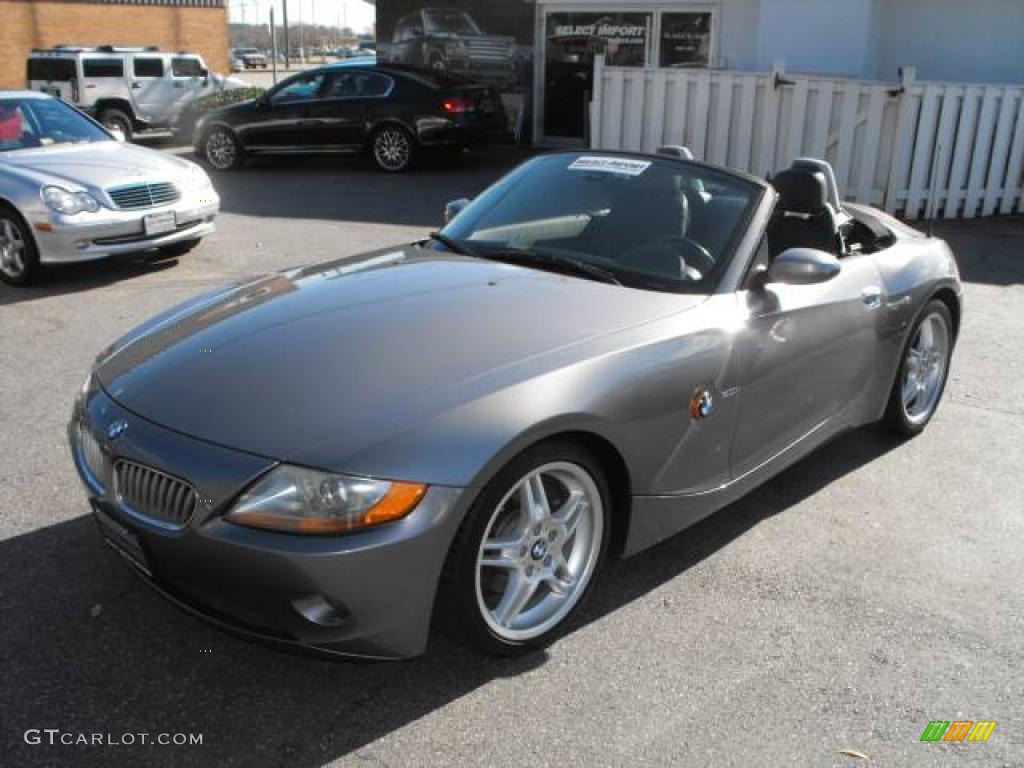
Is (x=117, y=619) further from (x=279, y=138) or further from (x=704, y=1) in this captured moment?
(x=704, y=1)

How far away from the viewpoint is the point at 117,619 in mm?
3168

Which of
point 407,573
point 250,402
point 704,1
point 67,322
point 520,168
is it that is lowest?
point 67,322

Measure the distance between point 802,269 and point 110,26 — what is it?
31.5 m

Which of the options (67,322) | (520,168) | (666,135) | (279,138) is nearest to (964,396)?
(520,168)

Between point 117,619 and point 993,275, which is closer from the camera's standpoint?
point 117,619

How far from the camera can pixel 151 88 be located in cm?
1883

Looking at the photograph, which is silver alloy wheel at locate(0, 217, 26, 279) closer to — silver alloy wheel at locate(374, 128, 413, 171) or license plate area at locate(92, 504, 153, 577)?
license plate area at locate(92, 504, 153, 577)

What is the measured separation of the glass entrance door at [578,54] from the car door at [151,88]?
7.64 m

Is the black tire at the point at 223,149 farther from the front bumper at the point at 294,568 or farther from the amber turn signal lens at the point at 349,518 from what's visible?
the amber turn signal lens at the point at 349,518

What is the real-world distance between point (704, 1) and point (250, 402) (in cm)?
1387

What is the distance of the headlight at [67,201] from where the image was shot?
746 centimetres

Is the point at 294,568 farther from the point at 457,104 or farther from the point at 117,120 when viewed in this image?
the point at 117,120
